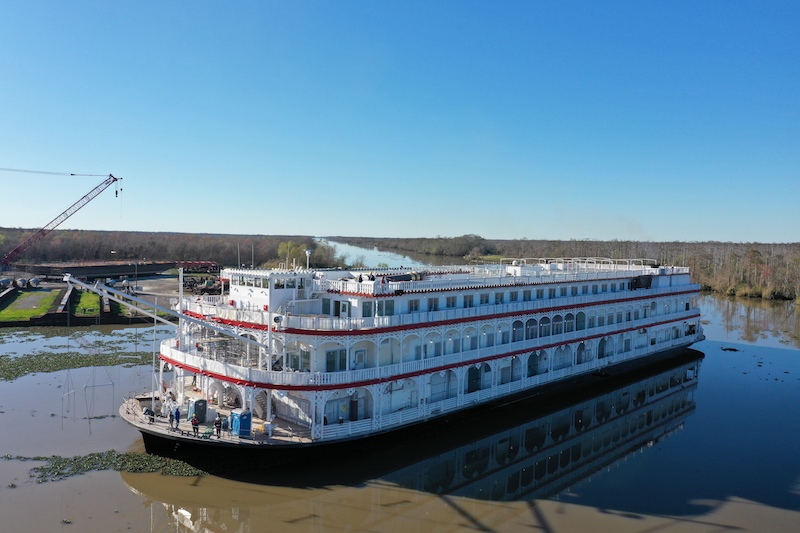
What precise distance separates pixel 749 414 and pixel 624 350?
9633 mm

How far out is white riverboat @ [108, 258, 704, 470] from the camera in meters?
23.0

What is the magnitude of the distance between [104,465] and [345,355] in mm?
11374

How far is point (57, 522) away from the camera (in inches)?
736

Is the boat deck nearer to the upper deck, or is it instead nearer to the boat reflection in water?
the boat reflection in water

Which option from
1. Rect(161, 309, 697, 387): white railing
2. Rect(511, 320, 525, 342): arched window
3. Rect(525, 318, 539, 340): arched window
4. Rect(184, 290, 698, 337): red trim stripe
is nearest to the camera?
Rect(161, 309, 697, 387): white railing

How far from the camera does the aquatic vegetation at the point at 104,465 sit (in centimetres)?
2227

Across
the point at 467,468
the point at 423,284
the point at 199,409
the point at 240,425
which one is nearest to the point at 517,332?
the point at 423,284

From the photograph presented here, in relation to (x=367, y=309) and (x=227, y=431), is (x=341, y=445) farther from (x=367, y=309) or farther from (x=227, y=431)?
(x=367, y=309)

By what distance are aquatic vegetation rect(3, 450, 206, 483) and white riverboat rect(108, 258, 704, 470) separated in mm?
837

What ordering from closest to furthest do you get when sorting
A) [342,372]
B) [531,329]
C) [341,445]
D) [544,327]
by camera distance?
[342,372]
[341,445]
[531,329]
[544,327]

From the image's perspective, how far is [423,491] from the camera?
22.4 metres

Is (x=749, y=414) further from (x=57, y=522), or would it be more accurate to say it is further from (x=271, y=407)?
(x=57, y=522)

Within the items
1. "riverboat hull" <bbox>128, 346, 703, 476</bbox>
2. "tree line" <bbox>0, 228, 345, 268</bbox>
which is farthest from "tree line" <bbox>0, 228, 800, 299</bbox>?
"riverboat hull" <bbox>128, 346, 703, 476</bbox>

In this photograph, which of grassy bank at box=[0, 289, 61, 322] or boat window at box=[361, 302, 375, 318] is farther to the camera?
grassy bank at box=[0, 289, 61, 322]
